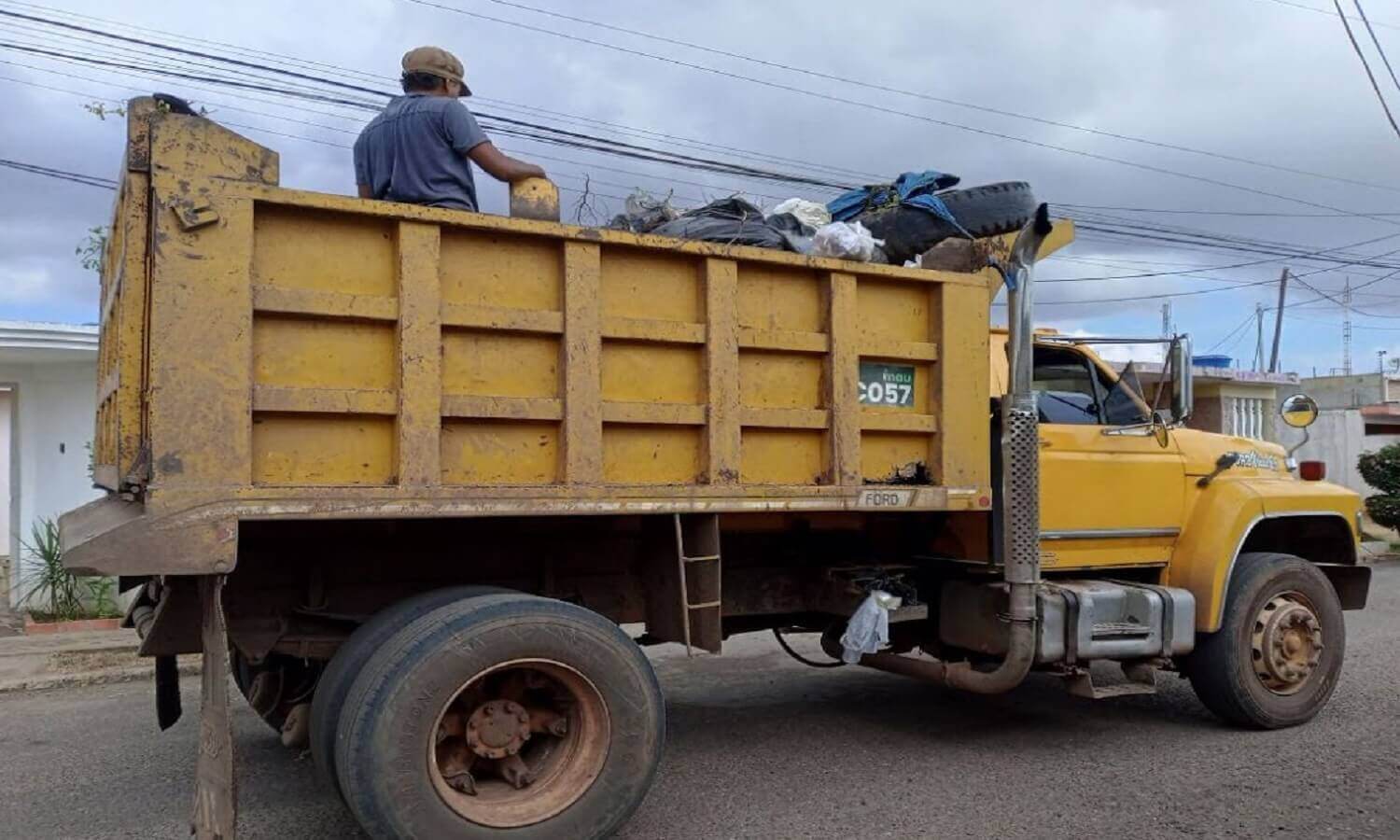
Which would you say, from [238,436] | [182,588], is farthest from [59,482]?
[238,436]

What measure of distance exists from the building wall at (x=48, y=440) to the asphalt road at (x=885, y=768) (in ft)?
12.5

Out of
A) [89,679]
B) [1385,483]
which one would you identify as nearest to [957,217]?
[89,679]

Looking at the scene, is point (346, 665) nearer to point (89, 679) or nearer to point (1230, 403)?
point (89, 679)

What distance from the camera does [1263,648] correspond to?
18.3 feet

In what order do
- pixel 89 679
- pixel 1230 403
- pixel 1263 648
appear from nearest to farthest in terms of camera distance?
1. pixel 1263 648
2. pixel 89 679
3. pixel 1230 403

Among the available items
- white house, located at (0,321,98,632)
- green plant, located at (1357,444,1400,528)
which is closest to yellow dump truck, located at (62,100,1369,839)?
white house, located at (0,321,98,632)

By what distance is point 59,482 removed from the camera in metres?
10.1

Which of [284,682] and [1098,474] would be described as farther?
[1098,474]

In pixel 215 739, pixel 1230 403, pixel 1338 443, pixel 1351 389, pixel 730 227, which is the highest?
pixel 1351 389

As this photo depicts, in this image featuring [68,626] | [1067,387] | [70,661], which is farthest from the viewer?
[68,626]

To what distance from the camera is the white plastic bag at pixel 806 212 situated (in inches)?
192

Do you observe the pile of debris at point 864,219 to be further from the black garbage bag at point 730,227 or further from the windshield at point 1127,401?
the windshield at point 1127,401

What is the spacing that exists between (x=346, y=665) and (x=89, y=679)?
182 inches

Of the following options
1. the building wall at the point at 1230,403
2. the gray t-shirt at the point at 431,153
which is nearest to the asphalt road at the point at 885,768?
the gray t-shirt at the point at 431,153
